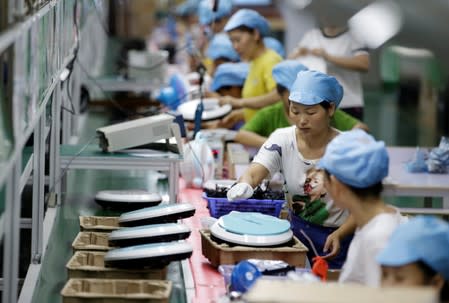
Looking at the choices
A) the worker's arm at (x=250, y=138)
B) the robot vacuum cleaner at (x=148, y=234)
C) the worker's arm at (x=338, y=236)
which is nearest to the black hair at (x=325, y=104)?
the worker's arm at (x=338, y=236)

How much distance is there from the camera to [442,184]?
17.5ft

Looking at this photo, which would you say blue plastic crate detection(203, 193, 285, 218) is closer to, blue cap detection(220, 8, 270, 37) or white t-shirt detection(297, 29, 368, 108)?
blue cap detection(220, 8, 270, 37)

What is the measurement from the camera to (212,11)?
325 inches

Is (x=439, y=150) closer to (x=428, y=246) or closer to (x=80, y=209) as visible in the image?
(x=80, y=209)

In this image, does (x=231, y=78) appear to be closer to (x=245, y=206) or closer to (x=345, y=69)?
(x=345, y=69)

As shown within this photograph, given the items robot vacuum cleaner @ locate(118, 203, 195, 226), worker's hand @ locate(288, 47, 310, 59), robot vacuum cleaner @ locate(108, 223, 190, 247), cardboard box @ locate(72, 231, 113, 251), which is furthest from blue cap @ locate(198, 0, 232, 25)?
robot vacuum cleaner @ locate(108, 223, 190, 247)

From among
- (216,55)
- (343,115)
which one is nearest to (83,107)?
(216,55)

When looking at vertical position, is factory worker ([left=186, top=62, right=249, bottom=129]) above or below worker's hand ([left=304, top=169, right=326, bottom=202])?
above

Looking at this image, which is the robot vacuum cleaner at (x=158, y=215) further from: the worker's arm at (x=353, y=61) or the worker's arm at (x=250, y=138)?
the worker's arm at (x=353, y=61)

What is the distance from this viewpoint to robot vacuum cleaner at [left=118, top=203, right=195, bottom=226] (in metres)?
4.34

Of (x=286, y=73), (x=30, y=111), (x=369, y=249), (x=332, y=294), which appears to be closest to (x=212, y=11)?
(x=286, y=73)

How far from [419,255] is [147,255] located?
3.89ft

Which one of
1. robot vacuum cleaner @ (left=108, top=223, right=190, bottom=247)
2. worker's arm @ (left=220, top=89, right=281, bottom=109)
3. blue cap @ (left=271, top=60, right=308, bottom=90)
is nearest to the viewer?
robot vacuum cleaner @ (left=108, top=223, right=190, bottom=247)

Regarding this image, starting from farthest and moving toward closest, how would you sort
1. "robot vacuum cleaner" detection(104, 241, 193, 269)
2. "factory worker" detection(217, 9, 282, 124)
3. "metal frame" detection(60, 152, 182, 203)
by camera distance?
"factory worker" detection(217, 9, 282, 124) → "metal frame" detection(60, 152, 182, 203) → "robot vacuum cleaner" detection(104, 241, 193, 269)
